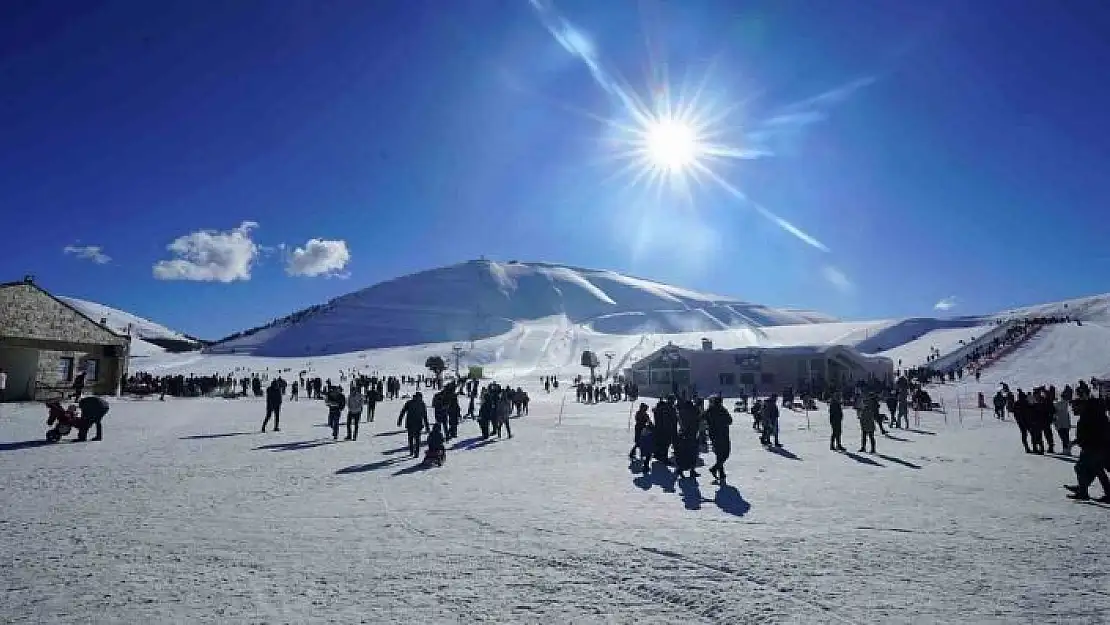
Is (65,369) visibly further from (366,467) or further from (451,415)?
(366,467)

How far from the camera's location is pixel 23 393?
26.9m

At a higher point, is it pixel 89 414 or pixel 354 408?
pixel 354 408

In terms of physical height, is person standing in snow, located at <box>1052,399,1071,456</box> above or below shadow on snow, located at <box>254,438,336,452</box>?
above

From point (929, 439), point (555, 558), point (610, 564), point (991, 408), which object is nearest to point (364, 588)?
point (555, 558)

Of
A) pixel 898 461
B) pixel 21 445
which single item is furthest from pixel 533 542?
pixel 21 445

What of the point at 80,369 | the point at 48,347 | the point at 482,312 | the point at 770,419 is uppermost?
the point at 482,312

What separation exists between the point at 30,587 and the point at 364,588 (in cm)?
273

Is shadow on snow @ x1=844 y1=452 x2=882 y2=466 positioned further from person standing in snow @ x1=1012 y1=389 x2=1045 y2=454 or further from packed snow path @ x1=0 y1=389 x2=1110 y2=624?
person standing in snow @ x1=1012 y1=389 x2=1045 y2=454

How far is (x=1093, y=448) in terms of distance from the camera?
28.5ft

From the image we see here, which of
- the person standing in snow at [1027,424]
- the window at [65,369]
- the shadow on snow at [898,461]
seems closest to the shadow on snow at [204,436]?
the shadow on snow at [898,461]

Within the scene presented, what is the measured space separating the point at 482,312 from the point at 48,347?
11670 centimetres

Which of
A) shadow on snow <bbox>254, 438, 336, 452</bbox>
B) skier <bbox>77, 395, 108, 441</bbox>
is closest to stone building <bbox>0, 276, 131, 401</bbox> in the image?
skier <bbox>77, 395, 108, 441</bbox>

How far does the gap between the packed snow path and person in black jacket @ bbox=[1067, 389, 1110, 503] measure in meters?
0.45

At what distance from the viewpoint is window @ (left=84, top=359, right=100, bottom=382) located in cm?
3033
